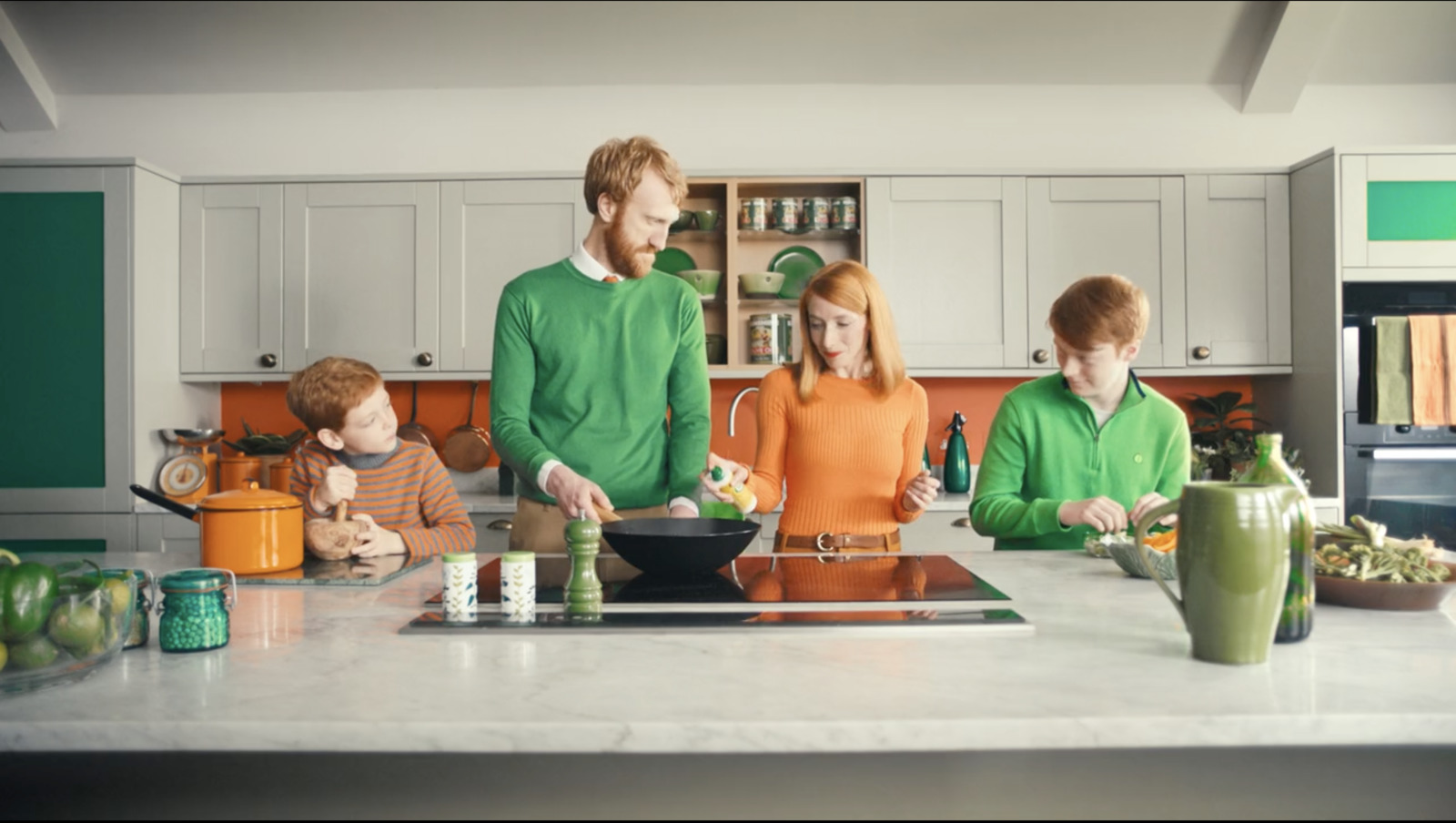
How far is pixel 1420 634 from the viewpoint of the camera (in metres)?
1.08

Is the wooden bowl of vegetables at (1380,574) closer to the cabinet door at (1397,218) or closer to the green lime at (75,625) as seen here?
the green lime at (75,625)

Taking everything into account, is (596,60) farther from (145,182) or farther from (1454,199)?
(1454,199)

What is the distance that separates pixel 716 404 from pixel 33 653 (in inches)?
116

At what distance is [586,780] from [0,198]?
11.2ft

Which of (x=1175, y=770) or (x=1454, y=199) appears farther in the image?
(x=1454, y=199)

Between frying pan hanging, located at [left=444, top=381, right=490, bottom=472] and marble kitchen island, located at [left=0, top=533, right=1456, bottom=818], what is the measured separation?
105 inches

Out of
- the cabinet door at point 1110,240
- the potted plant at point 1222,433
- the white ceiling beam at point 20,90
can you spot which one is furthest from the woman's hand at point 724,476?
the white ceiling beam at point 20,90

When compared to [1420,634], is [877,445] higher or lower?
higher

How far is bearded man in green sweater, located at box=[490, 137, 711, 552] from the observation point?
1.85 meters

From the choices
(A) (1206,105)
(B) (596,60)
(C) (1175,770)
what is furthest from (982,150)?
(C) (1175,770)

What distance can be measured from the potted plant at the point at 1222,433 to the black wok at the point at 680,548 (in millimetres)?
2581

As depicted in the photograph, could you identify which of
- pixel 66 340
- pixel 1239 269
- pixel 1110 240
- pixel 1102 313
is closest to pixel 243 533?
pixel 1102 313

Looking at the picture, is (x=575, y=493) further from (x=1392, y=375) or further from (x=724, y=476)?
(x=1392, y=375)

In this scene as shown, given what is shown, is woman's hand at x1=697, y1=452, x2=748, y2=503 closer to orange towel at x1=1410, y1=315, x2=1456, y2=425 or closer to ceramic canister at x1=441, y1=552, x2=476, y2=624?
ceramic canister at x1=441, y1=552, x2=476, y2=624
